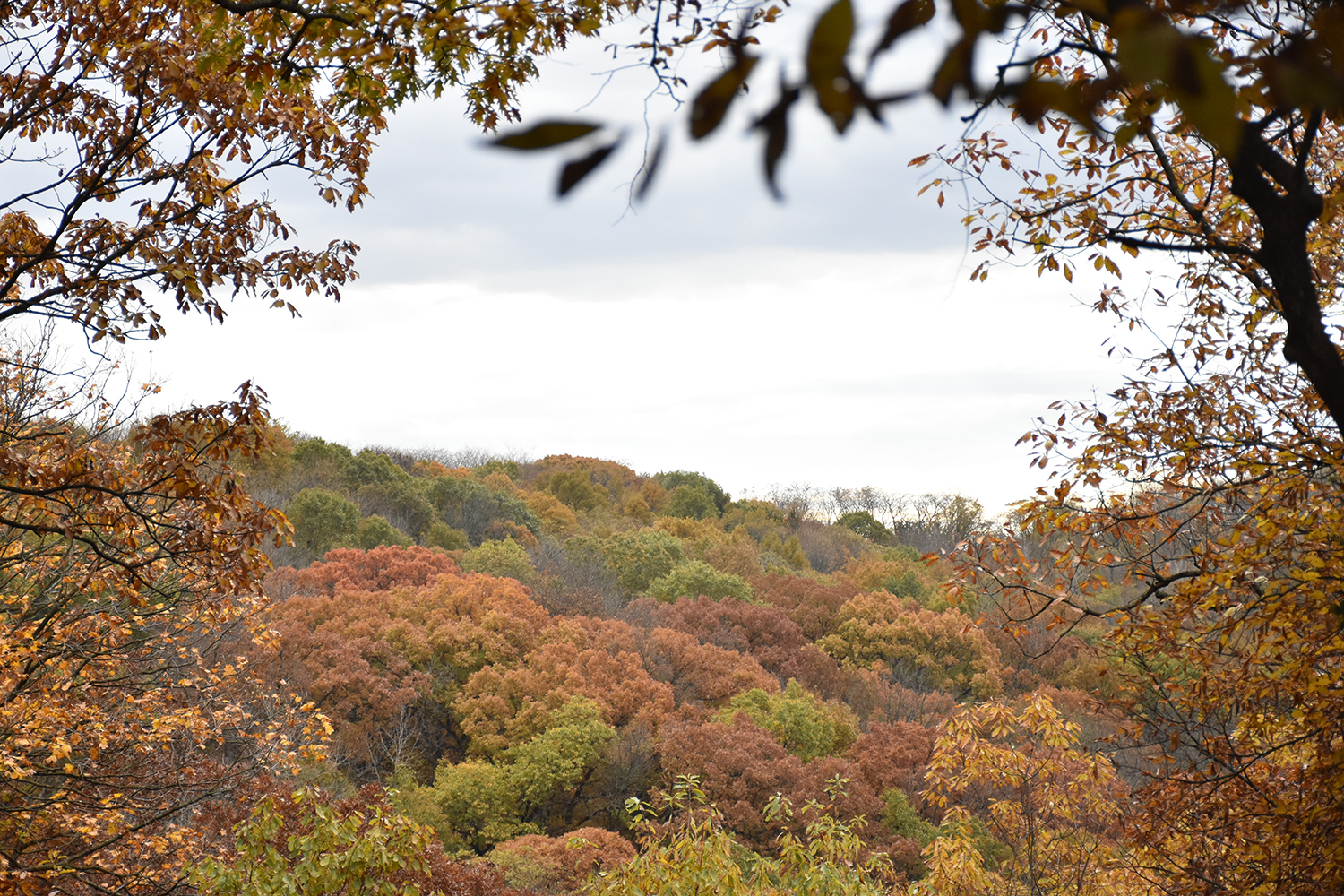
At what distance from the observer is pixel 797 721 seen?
50.0 ft

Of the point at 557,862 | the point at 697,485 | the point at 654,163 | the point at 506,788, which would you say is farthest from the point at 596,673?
the point at 697,485

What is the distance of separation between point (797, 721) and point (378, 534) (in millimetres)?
13178

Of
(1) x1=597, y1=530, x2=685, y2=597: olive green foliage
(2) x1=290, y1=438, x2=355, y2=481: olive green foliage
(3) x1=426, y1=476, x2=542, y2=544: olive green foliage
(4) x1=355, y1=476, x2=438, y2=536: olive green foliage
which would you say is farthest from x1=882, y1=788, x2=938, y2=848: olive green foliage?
(2) x1=290, y1=438, x2=355, y2=481: olive green foliage

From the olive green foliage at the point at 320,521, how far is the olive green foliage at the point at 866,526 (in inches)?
978

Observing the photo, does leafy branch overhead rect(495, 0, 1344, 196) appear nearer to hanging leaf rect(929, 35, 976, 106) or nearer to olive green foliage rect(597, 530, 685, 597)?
hanging leaf rect(929, 35, 976, 106)

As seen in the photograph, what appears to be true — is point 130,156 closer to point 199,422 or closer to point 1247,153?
point 199,422

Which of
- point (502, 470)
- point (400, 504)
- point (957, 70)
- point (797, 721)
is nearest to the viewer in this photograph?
point (957, 70)

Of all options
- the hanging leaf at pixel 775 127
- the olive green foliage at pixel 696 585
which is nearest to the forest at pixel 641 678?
the hanging leaf at pixel 775 127

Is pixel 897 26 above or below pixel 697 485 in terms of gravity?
below

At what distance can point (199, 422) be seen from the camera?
16.1 feet

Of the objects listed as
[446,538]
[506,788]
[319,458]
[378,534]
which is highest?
[319,458]

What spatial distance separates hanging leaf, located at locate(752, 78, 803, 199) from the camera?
2.97 feet

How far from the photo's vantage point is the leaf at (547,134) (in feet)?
2.73

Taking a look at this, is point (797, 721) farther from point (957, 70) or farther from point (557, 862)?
point (957, 70)
